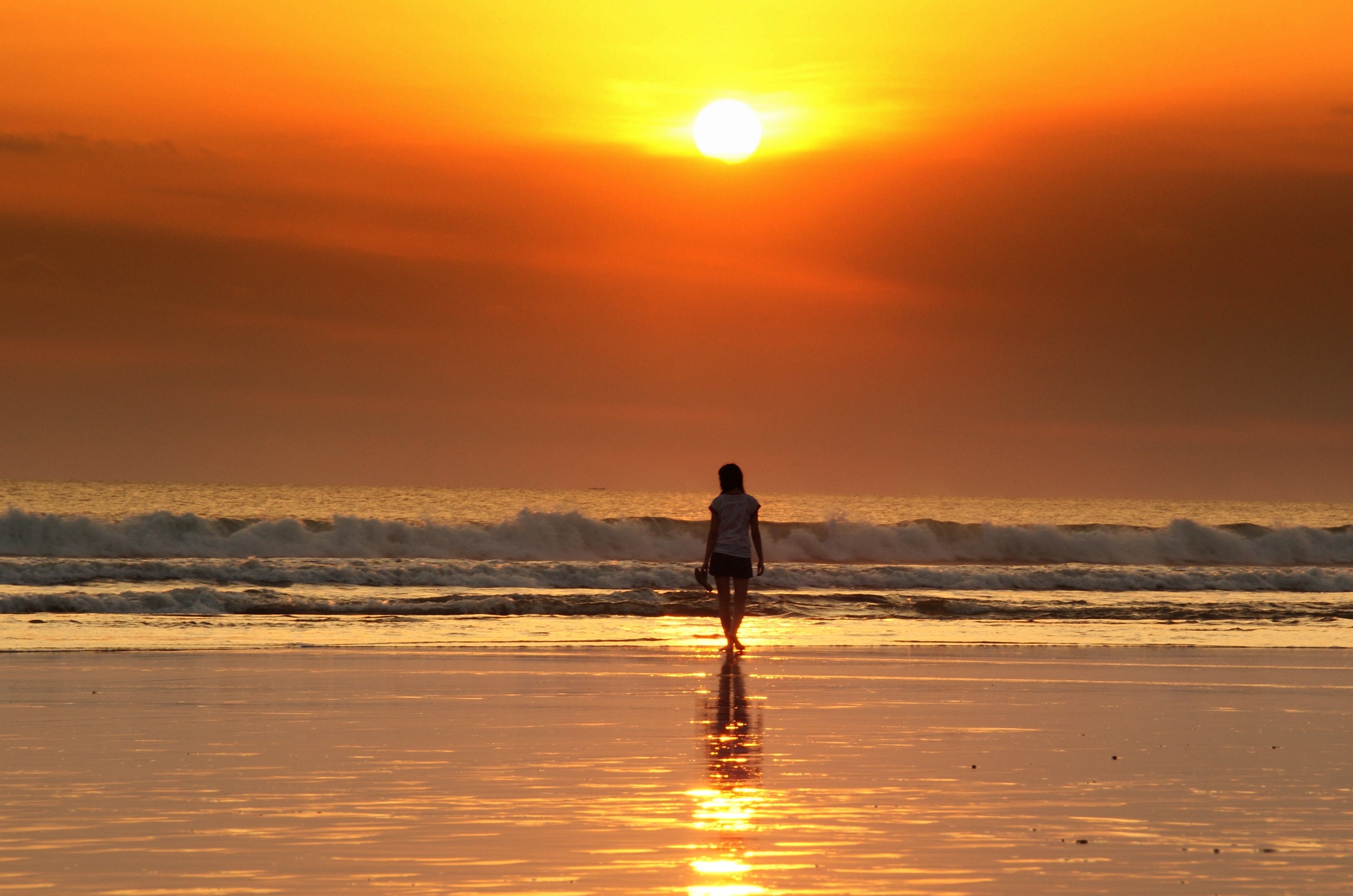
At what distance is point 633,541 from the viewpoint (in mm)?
46656

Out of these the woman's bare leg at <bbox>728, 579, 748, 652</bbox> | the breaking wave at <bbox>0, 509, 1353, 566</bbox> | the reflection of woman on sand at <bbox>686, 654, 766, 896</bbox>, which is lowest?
the reflection of woman on sand at <bbox>686, 654, 766, 896</bbox>

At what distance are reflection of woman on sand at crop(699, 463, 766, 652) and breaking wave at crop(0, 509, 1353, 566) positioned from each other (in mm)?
27589

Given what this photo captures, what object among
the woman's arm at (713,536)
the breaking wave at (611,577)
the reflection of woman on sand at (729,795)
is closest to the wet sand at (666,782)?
the reflection of woman on sand at (729,795)

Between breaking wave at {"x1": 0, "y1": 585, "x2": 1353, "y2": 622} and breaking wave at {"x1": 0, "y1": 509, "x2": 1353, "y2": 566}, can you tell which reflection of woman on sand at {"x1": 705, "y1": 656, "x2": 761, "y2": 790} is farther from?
breaking wave at {"x1": 0, "y1": 509, "x2": 1353, "y2": 566}

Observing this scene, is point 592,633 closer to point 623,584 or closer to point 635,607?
point 635,607

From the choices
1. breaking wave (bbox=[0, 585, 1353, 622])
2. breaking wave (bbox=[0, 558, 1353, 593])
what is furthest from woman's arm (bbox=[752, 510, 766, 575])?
breaking wave (bbox=[0, 558, 1353, 593])

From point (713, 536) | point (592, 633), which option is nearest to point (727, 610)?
point (713, 536)

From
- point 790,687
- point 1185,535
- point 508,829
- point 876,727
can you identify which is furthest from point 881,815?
point 1185,535

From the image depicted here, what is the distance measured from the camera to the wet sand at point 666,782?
573 cm

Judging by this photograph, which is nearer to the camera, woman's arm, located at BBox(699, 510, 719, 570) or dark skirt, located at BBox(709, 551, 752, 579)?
dark skirt, located at BBox(709, 551, 752, 579)

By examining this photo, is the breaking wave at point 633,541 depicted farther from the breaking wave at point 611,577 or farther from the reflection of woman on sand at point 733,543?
the reflection of woman on sand at point 733,543

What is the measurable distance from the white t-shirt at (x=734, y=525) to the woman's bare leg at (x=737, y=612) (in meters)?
0.35

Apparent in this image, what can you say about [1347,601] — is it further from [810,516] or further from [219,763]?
[810,516]

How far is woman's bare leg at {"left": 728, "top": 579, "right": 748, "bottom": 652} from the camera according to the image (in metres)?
15.9
